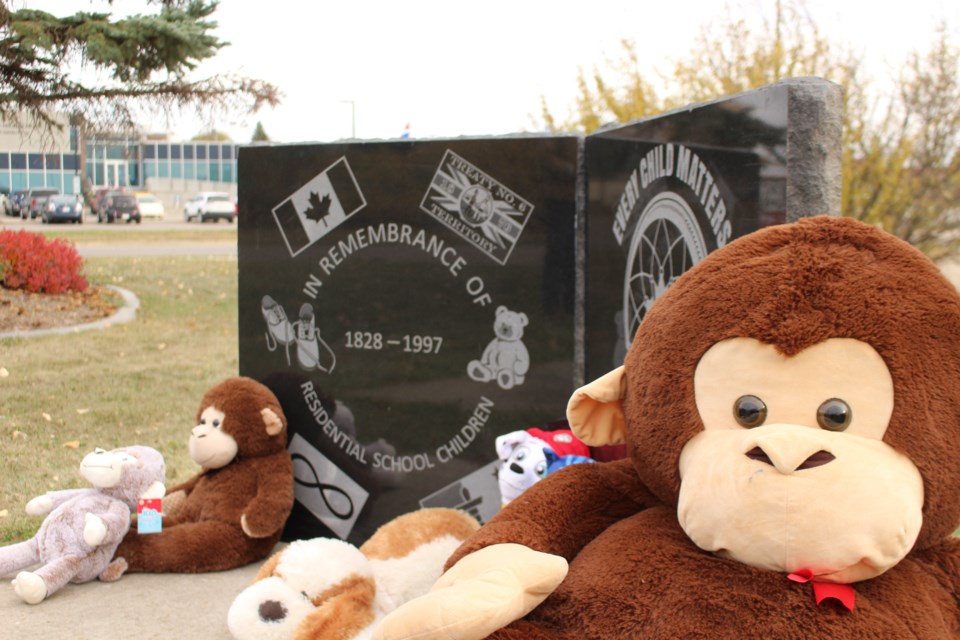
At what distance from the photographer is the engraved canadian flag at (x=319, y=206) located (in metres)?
4.73

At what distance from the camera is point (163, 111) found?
8477mm

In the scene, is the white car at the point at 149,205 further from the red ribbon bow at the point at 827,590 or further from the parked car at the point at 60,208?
the red ribbon bow at the point at 827,590

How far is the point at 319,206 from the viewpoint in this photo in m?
4.82

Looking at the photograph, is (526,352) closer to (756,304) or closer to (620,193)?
(620,193)

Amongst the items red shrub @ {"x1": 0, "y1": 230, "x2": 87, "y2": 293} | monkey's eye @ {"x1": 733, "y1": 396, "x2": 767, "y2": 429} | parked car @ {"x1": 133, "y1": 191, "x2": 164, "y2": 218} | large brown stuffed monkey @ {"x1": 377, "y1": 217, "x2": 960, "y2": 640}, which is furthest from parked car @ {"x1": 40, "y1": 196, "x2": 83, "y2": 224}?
monkey's eye @ {"x1": 733, "y1": 396, "x2": 767, "y2": 429}

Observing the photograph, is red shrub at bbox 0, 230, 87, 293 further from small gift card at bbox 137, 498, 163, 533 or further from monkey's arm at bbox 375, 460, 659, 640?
monkey's arm at bbox 375, 460, 659, 640

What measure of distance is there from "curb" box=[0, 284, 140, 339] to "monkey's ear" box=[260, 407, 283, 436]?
4.34 meters

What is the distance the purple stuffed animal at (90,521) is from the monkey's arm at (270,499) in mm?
395

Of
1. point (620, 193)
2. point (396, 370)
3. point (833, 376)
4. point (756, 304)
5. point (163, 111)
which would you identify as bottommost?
point (396, 370)

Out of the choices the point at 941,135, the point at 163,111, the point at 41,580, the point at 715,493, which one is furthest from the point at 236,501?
the point at 941,135

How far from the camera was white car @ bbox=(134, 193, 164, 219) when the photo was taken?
16469 mm

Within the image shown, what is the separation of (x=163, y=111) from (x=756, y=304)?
7299 millimetres

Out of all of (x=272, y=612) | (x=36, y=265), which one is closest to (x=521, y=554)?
(x=272, y=612)

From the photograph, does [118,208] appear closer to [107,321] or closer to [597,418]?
[107,321]
